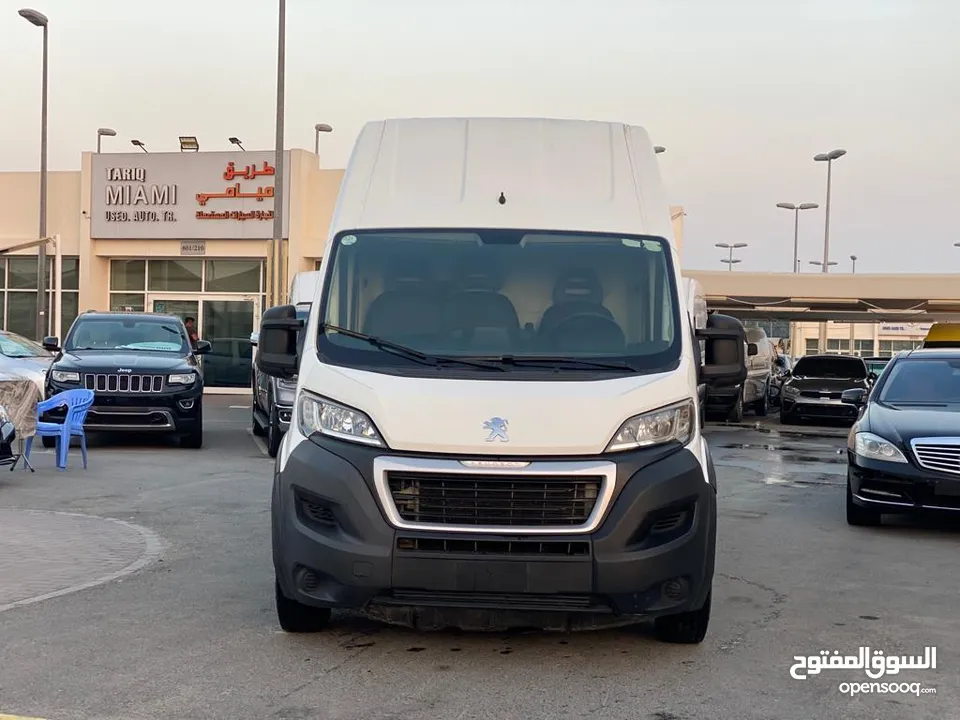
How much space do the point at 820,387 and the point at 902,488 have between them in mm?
18532

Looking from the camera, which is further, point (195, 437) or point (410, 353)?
point (195, 437)

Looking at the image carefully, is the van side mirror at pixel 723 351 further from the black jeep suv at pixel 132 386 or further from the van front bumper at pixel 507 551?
the black jeep suv at pixel 132 386

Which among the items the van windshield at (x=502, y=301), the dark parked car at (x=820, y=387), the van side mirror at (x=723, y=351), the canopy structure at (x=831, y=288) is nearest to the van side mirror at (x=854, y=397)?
the van side mirror at (x=723, y=351)

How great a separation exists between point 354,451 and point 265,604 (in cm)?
196

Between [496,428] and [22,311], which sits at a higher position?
[496,428]

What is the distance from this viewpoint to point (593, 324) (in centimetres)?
640

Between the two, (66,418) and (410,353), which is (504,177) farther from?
(66,418)

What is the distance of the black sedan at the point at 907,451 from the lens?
10.4 meters

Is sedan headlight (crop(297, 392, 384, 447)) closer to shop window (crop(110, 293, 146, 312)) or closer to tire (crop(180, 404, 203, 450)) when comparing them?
tire (crop(180, 404, 203, 450))

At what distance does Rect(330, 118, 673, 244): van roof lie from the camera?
6863 millimetres

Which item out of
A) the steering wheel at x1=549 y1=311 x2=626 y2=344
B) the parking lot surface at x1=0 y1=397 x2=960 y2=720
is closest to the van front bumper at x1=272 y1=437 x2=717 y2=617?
the parking lot surface at x1=0 y1=397 x2=960 y2=720

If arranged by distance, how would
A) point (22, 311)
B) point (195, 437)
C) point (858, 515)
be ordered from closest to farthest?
1. point (858, 515)
2. point (195, 437)
3. point (22, 311)

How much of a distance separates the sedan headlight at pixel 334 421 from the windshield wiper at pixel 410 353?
16.9 inches

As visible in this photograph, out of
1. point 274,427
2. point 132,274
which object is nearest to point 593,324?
point 274,427
